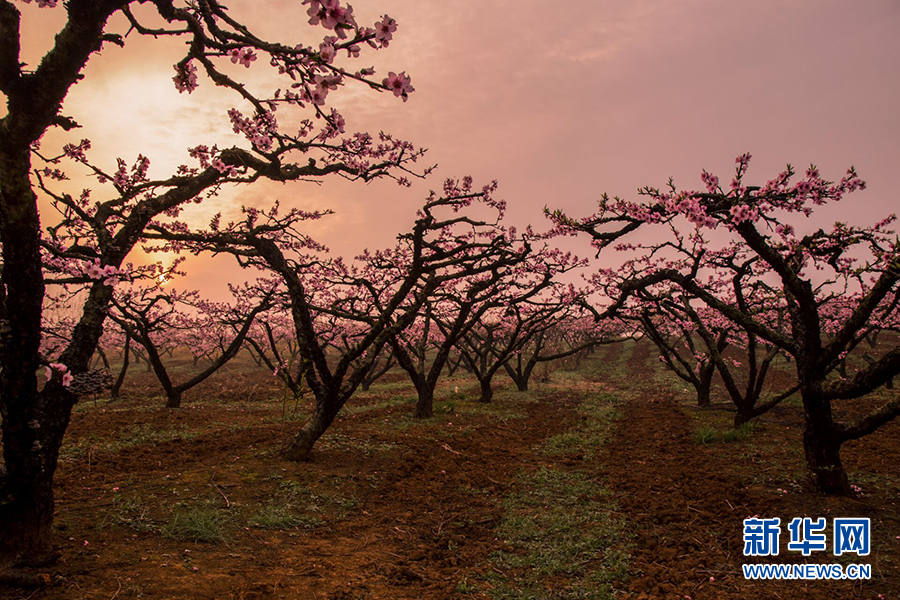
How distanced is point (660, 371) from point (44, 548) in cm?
3548

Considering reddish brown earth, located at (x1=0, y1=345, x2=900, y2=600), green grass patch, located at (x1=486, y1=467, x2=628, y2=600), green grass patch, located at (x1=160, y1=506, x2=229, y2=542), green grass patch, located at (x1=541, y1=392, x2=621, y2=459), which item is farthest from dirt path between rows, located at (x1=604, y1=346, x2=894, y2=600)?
green grass patch, located at (x1=160, y1=506, x2=229, y2=542)

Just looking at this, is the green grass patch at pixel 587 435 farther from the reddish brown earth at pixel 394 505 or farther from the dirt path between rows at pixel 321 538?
the dirt path between rows at pixel 321 538

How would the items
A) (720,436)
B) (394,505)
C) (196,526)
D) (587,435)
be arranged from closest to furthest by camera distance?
(196,526)
(394,505)
(720,436)
(587,435)

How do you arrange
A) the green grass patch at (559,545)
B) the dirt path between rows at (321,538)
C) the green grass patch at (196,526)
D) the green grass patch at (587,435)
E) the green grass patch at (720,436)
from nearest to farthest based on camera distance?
the dirt path between rows at (321,538), the green grass patch at (559,545), the green grass patch at (196,526), the green grass patch at (587,435), the green grass patch at (720,436)

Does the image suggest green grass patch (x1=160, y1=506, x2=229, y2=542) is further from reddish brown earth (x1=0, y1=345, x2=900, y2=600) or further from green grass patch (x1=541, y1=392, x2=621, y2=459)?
green grass patch (x1=541, y1=392, x2=621, y2=459)

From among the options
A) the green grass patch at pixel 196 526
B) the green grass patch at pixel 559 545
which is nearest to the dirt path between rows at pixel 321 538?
the green grass patch at pixel 196 526

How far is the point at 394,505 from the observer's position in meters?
7.39

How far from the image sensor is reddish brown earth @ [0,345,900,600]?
4629 millimetres

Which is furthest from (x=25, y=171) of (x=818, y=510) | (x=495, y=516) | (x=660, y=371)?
(x=660, y=371)

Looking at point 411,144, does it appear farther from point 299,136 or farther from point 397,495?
point 397,495

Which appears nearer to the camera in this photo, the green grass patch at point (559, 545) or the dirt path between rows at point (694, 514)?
the dirt path between rows at point (694, 514)

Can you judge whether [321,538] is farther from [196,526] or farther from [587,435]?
[587,435]

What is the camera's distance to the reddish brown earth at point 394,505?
4.63 m

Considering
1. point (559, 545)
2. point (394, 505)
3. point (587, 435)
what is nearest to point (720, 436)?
point (587, 435)
